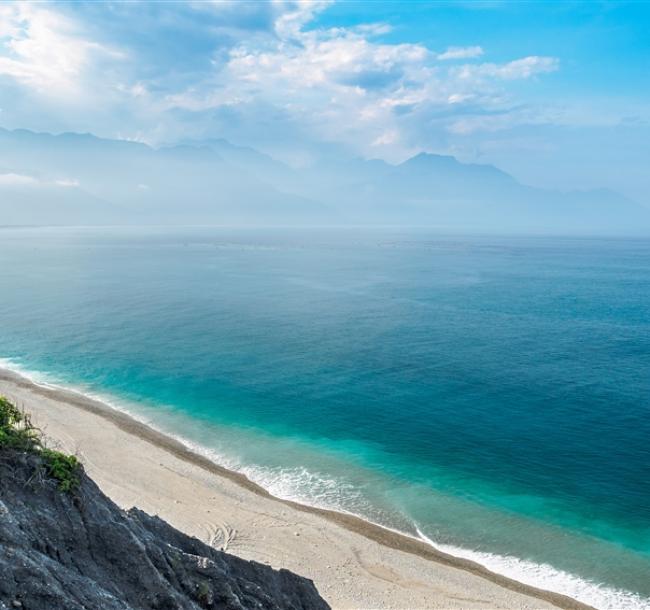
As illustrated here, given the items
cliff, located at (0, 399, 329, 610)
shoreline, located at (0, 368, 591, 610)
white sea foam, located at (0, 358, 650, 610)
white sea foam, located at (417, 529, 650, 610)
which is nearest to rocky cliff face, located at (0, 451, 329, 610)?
cliff, located at (0, 399, 329, 610)

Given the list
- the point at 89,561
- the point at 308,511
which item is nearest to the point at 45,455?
the point at 89,561

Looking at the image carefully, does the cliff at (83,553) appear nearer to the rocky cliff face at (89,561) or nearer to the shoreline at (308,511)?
the rocky cliff face at (89,561)

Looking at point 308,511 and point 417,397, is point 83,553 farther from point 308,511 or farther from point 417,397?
point 417,397

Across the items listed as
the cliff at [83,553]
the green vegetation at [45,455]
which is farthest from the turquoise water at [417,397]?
the green vegetation at [45,455]

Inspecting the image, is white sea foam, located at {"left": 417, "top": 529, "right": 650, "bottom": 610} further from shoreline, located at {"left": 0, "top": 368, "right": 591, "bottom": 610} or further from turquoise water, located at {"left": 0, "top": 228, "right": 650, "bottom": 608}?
shoreline, located at {"left": 0, "top": 368, "right": 591, "bottom": 610}

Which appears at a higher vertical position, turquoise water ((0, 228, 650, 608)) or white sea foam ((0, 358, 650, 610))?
turquoise water ((0, 228, 650, 608))
